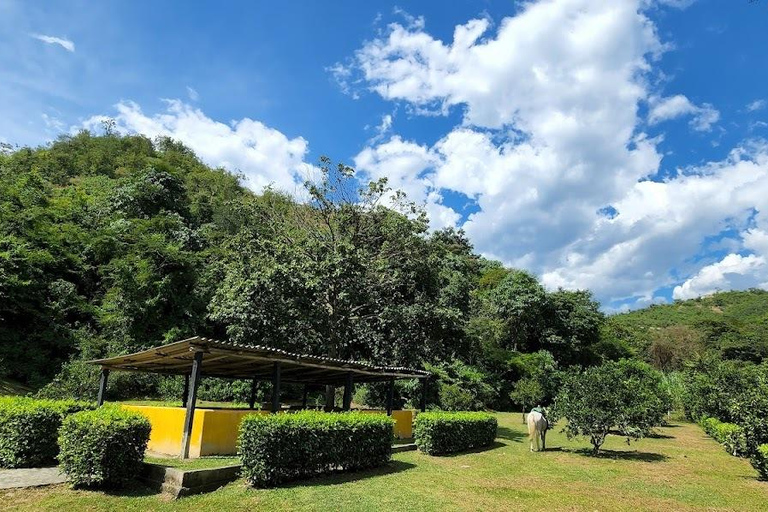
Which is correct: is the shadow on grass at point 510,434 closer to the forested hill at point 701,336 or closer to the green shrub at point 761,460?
the green shrub at point 761,460

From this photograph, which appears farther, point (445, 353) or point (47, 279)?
point (47, 279)

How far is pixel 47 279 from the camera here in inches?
1000

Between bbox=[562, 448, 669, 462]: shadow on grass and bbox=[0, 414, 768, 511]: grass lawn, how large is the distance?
70 millimetres

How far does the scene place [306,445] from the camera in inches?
356

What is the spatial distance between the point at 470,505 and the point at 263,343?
439 inches

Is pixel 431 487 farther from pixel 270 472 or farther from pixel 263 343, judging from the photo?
pixel 263 343

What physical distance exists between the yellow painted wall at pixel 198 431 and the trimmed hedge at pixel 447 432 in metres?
4.84

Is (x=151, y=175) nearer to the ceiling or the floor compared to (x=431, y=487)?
nearer to the ceiling

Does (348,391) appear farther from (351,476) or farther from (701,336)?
(701,336)

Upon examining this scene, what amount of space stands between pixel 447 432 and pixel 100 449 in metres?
9.31

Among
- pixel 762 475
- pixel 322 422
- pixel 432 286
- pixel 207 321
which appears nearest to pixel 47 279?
pixel 207 321

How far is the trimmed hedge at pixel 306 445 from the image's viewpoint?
8.36m

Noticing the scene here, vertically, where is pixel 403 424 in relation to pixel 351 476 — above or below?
above

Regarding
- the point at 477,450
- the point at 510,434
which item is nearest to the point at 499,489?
the point at 477,450
